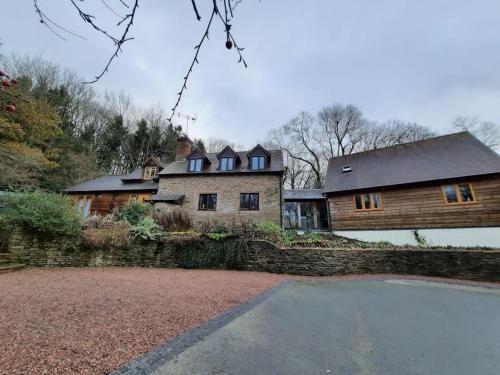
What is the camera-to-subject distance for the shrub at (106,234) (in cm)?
845

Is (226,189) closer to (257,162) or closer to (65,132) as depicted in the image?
(257,162)

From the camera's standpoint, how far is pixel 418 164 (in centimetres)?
1403

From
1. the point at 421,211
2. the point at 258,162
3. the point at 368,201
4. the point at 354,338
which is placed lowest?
the point at 354,338

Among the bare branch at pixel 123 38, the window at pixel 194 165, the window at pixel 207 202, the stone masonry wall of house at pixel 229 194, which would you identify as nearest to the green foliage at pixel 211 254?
the stone masonry wall of house at pixel 229 194

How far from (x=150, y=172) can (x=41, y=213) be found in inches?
431

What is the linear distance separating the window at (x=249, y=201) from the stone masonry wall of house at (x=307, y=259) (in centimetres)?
573

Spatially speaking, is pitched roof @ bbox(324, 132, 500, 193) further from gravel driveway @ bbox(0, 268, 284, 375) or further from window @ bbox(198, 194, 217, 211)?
gravel driveway @ bbox(0, 268, 284, 375)

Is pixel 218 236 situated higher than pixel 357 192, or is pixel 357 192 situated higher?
pixel 357 192

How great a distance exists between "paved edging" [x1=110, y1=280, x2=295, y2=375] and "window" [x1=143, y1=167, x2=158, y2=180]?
16195mm

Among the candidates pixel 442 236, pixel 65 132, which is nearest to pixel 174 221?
pixel 442 236

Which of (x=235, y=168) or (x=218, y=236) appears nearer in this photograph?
(x=218, y=236)

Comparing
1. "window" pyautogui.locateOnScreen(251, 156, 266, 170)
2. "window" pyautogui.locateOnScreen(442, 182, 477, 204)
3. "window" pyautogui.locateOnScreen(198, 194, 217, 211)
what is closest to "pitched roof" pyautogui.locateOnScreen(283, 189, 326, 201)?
"window" pyautogui.locateOnScreen(251, 156, 266, 170)

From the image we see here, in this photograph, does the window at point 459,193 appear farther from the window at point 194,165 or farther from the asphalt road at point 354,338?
the window at point 194,165

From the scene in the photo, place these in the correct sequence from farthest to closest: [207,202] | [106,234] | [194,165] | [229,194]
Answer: [194,165] → [207,202] → [229,194] → [106,234]
